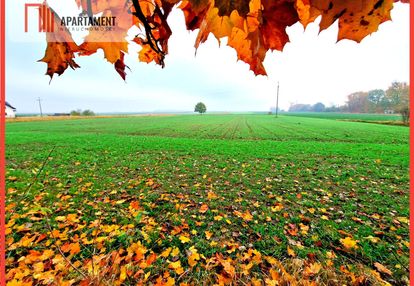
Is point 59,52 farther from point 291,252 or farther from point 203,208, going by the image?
point 203,208

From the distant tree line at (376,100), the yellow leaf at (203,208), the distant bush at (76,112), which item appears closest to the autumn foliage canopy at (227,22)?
the yellow leaf at (203,208)

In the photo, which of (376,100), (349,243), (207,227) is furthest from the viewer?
(376,100)

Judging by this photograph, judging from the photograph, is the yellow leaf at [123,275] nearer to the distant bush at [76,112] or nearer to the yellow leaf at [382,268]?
the yellow leaf at [382,268]

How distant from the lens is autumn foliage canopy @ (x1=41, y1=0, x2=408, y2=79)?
60 centimetres

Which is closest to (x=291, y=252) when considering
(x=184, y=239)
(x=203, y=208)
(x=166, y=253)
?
(x=184, y=239)

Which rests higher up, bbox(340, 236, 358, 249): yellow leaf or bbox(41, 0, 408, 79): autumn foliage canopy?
bbox(41, 0, 408, 79): autumn foliage canopy

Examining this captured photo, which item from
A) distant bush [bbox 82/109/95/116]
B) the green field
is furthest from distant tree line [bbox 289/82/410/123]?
distant bush [bbox 82/109/95/116]

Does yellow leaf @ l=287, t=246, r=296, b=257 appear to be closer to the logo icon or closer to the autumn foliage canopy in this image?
the autumn foliage canopy

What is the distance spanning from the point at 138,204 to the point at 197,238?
1.72 m

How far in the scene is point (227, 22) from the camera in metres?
0.65

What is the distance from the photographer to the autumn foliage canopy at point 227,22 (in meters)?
0.60

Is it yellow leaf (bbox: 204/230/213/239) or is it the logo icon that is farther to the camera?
yellow leaf (bbox: 204/230/213/239)

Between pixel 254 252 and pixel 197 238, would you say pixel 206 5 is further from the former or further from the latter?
pixel 197 238

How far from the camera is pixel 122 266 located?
246 centimetres
